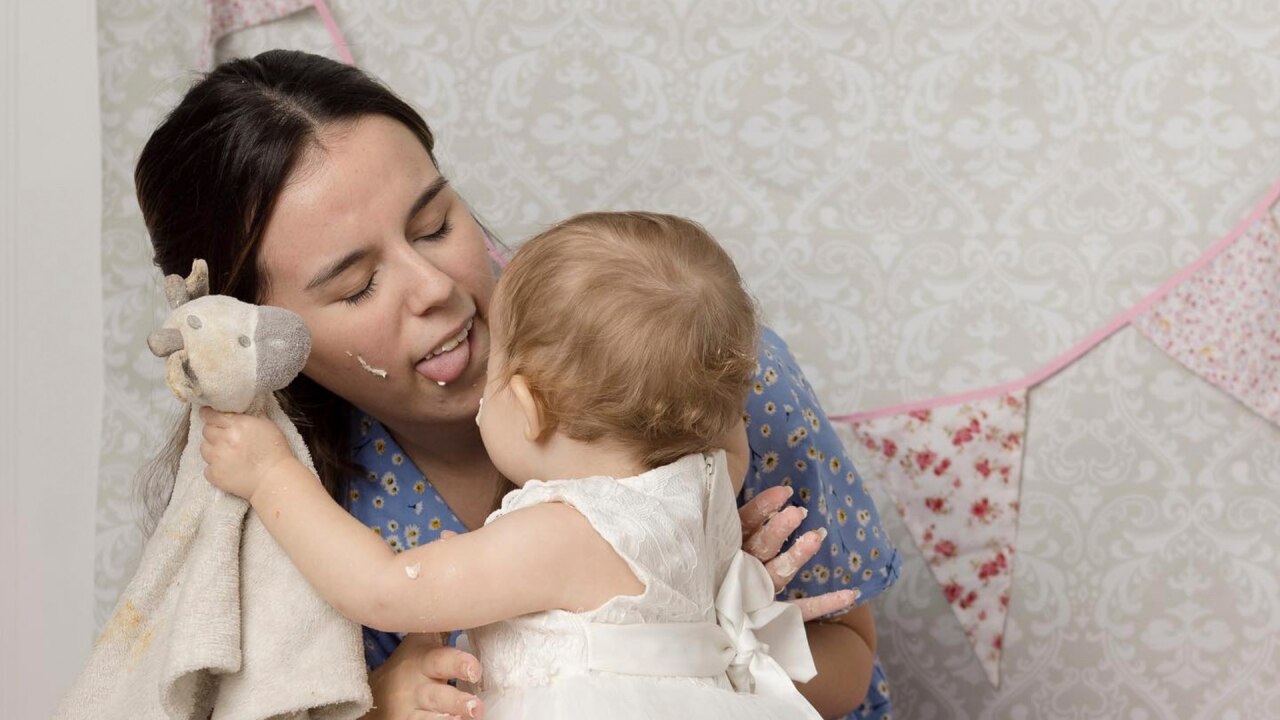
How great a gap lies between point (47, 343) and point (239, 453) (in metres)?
1.06

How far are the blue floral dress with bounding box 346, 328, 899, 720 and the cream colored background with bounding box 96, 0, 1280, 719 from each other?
56cm

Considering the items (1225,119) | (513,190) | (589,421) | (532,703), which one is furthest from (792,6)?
(532,703)

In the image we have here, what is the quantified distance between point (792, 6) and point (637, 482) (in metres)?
1.19

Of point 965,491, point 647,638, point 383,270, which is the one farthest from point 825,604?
point 965,491

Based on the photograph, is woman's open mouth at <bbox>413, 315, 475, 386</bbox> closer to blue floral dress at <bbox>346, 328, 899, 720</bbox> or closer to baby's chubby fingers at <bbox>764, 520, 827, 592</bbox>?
blue floral dress at <bbox>346, 328, 899, 720</bbox>

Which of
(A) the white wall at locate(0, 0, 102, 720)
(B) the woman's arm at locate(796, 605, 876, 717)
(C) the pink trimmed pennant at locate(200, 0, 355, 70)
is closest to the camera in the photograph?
(B) the woman's arm at locate(796, 605, 876, 717)

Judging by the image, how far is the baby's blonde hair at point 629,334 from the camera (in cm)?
108

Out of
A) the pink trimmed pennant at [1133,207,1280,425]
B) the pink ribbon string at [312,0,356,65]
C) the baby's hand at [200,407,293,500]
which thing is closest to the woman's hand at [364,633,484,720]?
the baby's hand at [200,407,293,500]

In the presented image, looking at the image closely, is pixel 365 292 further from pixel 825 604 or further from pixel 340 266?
pixel 825 604

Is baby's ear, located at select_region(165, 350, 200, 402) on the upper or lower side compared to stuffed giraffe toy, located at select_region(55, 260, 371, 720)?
upper

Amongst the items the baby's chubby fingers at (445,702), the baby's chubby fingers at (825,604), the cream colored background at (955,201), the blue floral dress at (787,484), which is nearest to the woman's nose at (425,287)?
the blue floral dress at (787,484)

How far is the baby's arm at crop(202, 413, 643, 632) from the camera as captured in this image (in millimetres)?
1046

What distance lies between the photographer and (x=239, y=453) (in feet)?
3.66

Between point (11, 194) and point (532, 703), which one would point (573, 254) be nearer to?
point (532, 703)
